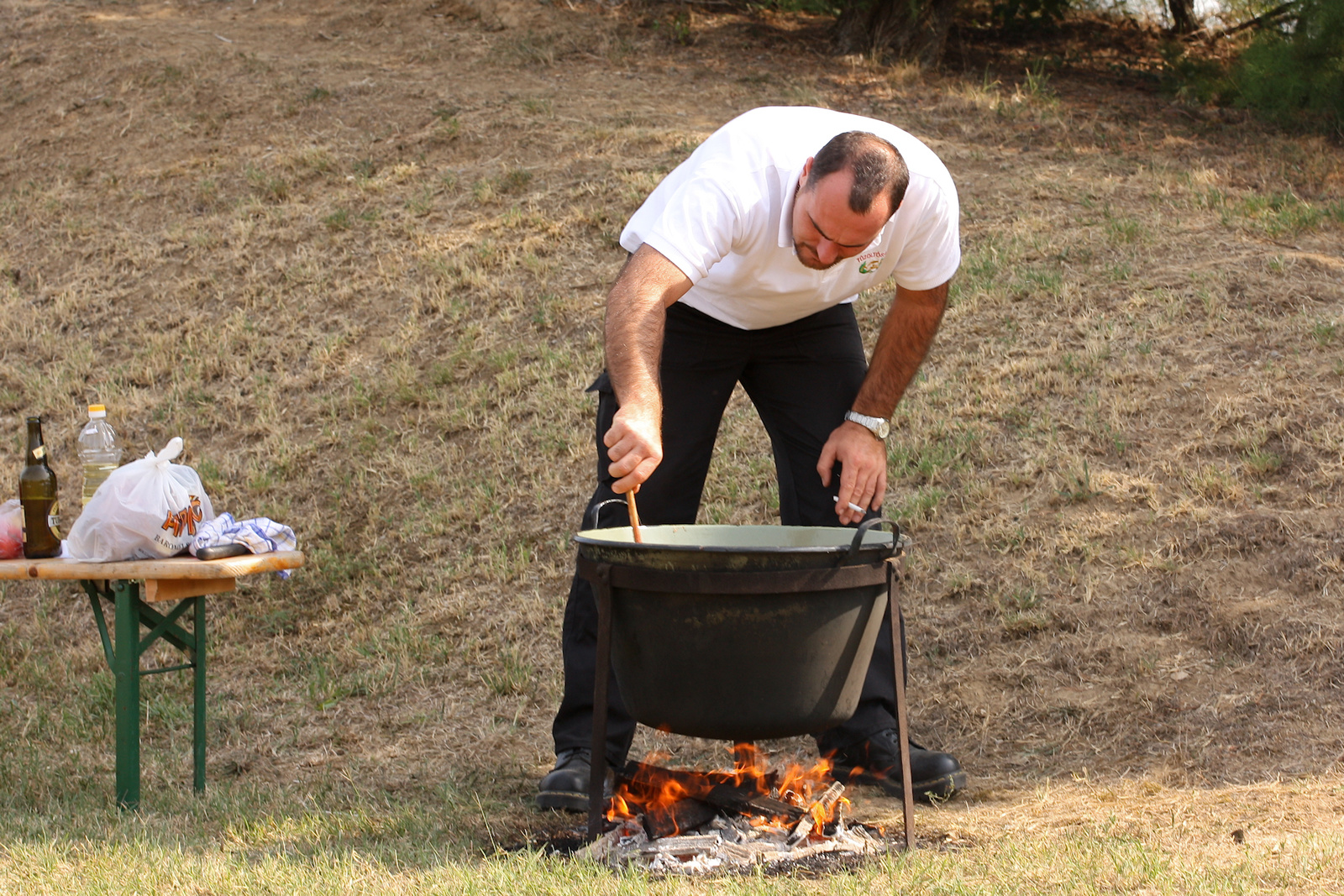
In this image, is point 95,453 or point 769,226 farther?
point 95,453

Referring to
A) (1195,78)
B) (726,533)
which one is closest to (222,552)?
(726,533)

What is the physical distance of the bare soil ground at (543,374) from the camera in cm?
417

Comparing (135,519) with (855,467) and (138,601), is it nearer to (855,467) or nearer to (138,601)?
(138,601)

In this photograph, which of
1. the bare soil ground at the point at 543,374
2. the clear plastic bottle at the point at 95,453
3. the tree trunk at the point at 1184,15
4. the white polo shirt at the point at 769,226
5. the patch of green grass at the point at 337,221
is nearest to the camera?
the white polo shirt at the point at 769,226

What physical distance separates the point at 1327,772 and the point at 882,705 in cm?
122

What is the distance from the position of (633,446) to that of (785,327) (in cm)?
99

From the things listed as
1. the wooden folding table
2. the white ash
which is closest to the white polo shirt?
the white ash

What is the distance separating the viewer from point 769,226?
2.92m

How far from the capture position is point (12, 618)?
5.57 metres

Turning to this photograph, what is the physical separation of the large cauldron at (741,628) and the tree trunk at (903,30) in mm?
8188

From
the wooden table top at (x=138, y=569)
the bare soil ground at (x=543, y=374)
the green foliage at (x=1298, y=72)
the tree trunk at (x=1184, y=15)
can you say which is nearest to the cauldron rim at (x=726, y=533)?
the bare soil ground at (x=543, y=374)

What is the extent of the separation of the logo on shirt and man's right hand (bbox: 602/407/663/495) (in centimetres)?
84

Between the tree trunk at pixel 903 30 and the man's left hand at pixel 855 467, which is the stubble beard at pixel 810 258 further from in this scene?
the tree trunk at pixel 903 30

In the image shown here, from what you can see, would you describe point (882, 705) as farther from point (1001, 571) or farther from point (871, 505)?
point (1001, 571)
